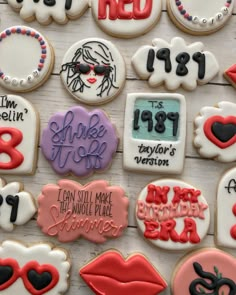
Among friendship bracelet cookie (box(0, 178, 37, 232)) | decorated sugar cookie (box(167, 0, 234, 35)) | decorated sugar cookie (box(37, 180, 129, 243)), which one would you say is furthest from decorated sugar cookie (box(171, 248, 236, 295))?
decorated sugar cookie (box(167, 0, 234, 35))

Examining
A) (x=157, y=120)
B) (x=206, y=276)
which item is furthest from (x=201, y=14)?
(x=206, y=276)

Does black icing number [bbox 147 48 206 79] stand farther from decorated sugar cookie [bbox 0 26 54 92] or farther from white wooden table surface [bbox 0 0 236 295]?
decorated sugar cookie [bbox 0 26 54 92]

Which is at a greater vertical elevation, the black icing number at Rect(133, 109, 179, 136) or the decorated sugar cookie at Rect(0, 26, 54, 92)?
the decorated sugar cookie at Rect(0, 26, 54, 92)

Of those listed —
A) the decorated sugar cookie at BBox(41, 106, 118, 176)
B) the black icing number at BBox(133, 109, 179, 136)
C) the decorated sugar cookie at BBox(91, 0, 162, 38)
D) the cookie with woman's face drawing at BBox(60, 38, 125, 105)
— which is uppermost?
the decorated sugar cookie at BBox(91, 0, 162, 38)

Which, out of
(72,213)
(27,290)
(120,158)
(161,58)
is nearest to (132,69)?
(161,58)

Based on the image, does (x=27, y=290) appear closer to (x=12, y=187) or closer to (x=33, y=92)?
(x=12, y=187)

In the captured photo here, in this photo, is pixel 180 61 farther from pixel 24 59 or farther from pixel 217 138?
pixel 24 59
